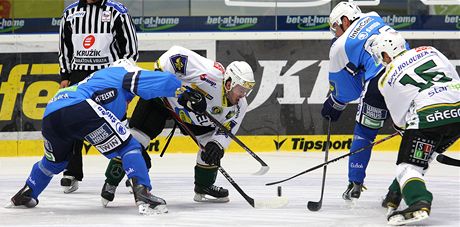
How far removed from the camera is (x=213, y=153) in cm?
575

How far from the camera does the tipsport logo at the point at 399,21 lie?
898 centimetres

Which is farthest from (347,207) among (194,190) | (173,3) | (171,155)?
(173,3)

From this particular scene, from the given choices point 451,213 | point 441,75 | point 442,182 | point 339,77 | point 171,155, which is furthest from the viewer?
point 171,155

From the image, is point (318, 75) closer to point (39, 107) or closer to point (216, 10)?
point (216, 10)

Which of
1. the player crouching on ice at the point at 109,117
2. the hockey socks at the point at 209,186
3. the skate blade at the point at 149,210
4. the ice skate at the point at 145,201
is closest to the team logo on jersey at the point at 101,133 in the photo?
the player crouching on ice at the point at 109,117

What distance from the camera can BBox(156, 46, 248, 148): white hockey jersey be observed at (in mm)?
5859

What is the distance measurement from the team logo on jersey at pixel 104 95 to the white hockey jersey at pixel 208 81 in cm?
57

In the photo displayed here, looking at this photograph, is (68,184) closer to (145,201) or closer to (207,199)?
(207,199)

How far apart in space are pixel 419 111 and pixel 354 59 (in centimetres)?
98

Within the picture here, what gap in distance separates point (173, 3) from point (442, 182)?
2994mm

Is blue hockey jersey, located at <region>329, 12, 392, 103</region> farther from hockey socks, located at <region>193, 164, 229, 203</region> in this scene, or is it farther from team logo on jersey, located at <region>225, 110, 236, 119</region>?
hockey socks, located at <region>193, 164, 229, 203</region>

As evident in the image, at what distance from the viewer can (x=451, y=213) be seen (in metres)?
5.55

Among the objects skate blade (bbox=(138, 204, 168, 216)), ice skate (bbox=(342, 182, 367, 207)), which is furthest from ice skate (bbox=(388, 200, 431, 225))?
skate blade (bbox=(138, 204, 168, 216))

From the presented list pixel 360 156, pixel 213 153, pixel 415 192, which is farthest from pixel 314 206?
pixel 415 192
